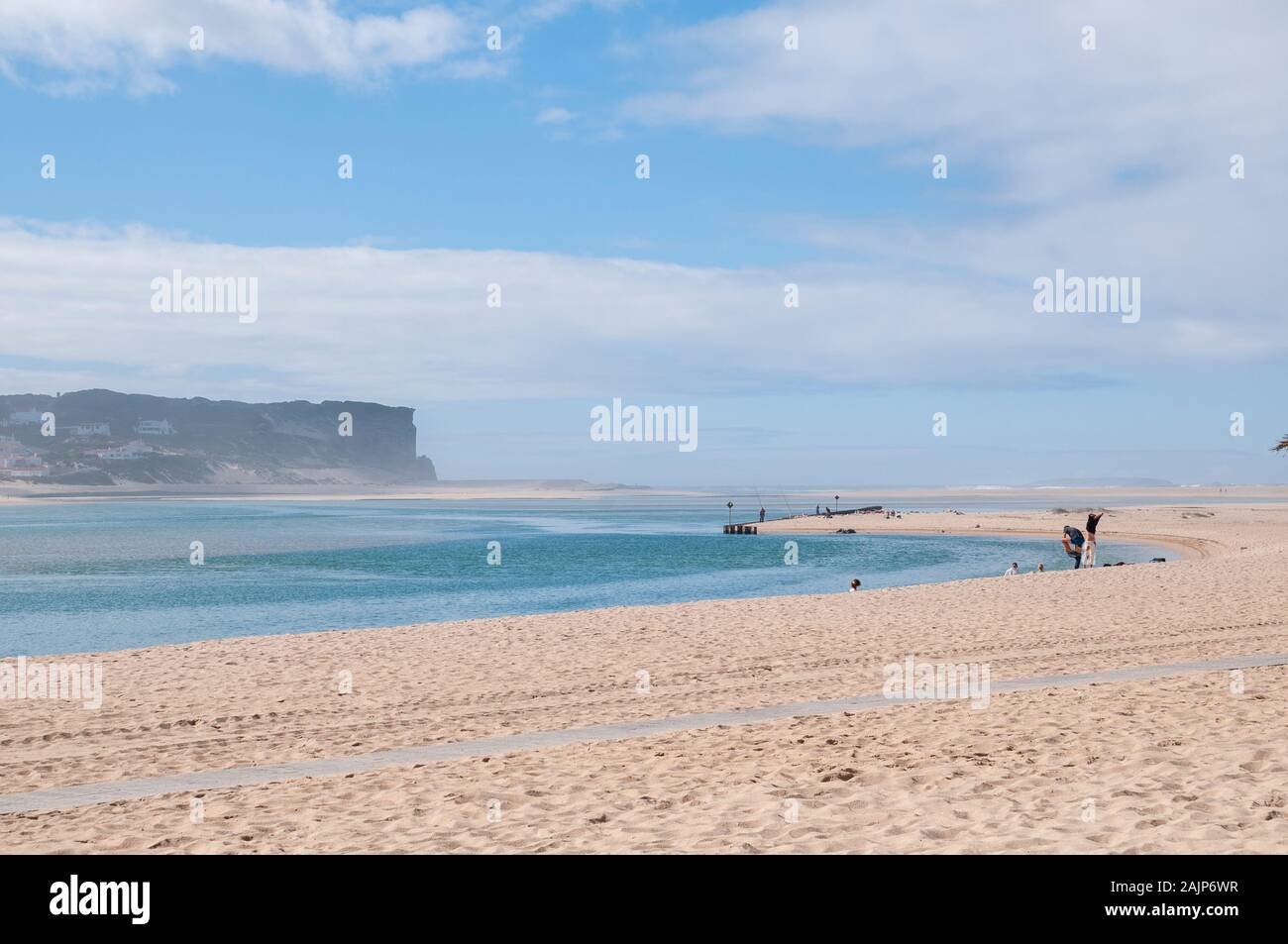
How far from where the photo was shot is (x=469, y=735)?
37.4 feet

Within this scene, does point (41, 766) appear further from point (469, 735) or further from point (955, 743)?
point (955, 743)

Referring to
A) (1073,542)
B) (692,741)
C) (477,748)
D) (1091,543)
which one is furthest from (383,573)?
(692,741)

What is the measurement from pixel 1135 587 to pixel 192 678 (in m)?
21.6

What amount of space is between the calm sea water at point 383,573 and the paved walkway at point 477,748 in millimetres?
16308

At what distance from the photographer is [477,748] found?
1076cm

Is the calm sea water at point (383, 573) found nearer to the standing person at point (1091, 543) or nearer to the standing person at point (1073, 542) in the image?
the standing person at point (1073, 542)

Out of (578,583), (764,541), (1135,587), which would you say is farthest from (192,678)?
(764,541)

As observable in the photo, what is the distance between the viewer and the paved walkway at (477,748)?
924cm

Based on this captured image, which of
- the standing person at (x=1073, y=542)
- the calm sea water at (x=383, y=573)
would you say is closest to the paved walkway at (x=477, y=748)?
the calm sea water at (x=383, y=573)

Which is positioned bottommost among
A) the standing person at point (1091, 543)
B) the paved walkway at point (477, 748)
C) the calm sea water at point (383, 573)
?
the calm sea water at point (383, 573)

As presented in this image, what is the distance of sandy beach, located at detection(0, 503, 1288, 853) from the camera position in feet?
24.4

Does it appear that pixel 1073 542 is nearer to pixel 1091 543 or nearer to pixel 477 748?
pixel 1091 543

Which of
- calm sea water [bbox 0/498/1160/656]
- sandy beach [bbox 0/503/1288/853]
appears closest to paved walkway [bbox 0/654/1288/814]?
sandy beach [bbox 0/503/1288/853]

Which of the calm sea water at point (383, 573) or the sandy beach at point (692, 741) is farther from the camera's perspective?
the calm sea water at point (383, 573)
